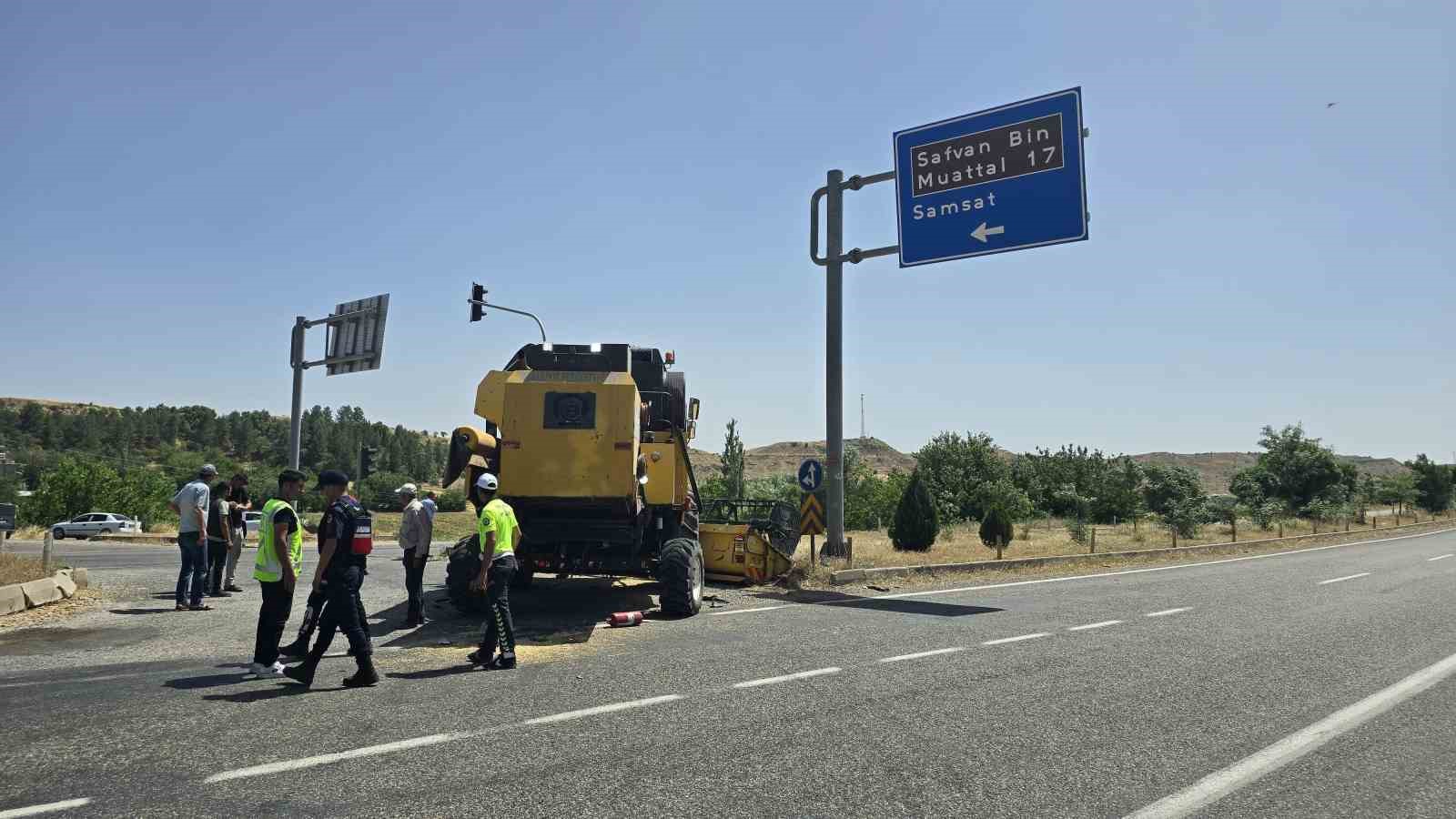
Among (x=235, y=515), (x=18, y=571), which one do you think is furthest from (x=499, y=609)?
(x=18, y=571)

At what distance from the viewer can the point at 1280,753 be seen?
509 centimetres

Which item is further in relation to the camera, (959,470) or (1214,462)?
(1214,462)

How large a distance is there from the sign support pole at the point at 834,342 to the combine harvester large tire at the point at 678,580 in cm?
621

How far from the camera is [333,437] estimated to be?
157m

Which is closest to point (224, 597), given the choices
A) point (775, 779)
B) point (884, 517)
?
point (775, 779)

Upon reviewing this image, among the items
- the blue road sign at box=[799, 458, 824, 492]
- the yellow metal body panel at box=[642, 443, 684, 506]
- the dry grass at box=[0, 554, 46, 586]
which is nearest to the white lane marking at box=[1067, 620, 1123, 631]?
the yellow metal body panel at box=[642, 443, 684, 506]

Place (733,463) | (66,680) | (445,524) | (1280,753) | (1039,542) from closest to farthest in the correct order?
(1280,753)
(66,680)
(1039,542)
(733,463)
(445,524)

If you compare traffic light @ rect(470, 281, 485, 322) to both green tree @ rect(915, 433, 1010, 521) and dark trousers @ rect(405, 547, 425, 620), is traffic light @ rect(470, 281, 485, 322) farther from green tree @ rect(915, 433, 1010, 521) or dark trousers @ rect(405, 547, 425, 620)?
green tree @ rect(915, 433, 1010, 521)

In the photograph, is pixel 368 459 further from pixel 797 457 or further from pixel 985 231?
pixel 797 457

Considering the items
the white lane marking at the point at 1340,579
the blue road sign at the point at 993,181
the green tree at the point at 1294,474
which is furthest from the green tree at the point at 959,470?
the blue road sign at the point at 993,181

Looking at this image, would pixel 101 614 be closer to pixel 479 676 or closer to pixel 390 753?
pixel 479 676

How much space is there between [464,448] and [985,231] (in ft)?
30.9

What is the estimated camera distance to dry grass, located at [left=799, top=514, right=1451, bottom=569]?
65.1 feet

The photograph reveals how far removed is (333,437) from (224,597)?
15796cm
